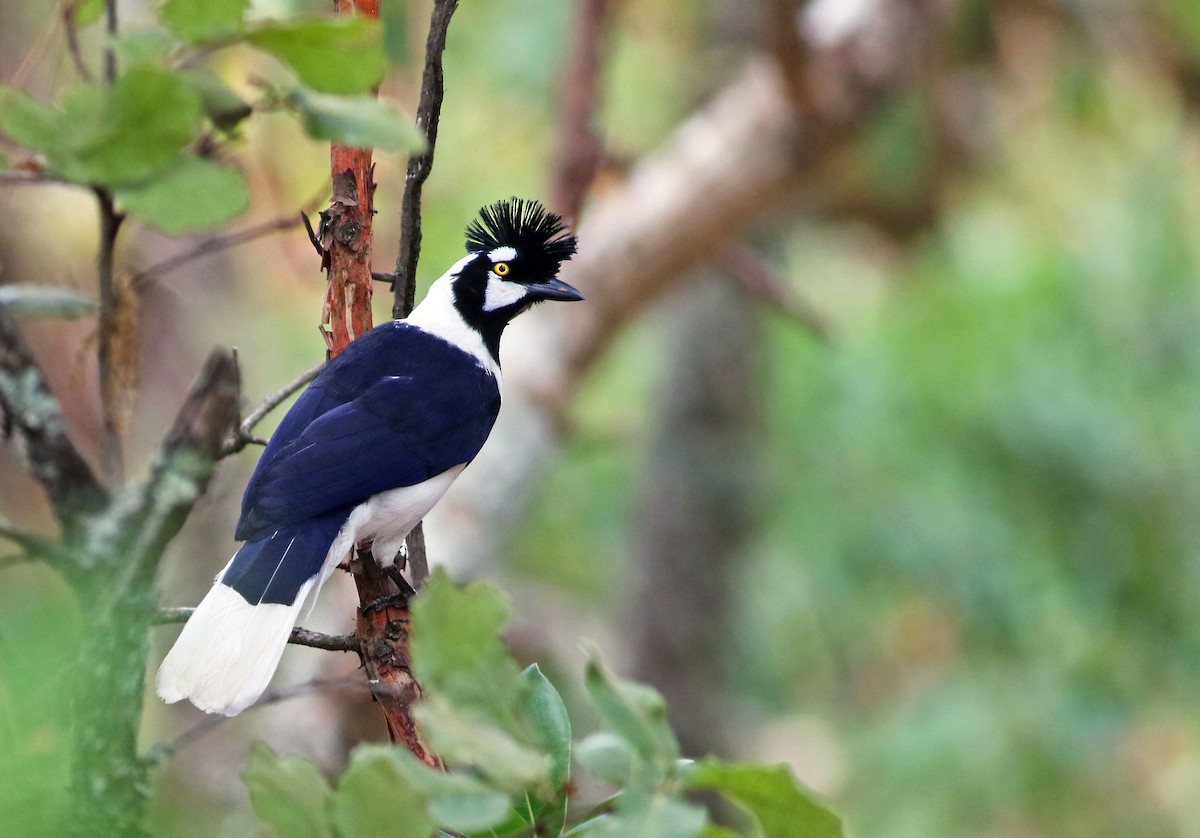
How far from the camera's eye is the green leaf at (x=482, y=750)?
0.88 meters

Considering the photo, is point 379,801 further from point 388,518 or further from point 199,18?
point 388,518

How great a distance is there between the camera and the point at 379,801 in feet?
3.02

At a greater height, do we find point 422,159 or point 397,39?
point 397,39

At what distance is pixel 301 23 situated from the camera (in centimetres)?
97

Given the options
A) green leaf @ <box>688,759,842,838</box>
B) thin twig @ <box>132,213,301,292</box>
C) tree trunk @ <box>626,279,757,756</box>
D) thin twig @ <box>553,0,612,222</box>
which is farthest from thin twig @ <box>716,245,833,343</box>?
green leaf @ <box>688,759,842,838</box>

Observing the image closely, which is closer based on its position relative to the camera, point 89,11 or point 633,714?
point 633,714

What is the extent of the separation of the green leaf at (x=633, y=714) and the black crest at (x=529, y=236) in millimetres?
1803

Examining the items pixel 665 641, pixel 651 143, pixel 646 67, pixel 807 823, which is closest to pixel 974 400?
pixel 665 641

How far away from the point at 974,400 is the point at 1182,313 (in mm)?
1026

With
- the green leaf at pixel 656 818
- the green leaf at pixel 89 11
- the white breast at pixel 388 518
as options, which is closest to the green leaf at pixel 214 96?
the green leaf at pixel 89 11

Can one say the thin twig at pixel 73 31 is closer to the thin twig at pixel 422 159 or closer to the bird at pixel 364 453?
the thin twig at pixel 422 159

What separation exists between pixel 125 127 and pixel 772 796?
69 cm

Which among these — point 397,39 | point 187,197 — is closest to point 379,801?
point 187,197

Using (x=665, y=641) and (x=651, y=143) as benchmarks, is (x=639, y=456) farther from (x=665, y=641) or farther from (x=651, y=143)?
(x=651, y=143)
